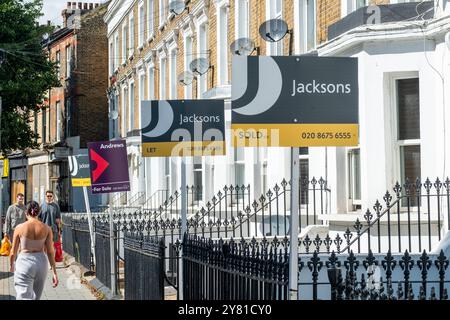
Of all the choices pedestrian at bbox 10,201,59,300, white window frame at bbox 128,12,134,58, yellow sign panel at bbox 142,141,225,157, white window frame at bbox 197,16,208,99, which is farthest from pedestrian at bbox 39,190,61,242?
white window frame at bbox 128,12,134,58

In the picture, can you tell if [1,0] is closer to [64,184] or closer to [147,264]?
[64,184]

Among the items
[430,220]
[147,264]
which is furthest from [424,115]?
[147,264]

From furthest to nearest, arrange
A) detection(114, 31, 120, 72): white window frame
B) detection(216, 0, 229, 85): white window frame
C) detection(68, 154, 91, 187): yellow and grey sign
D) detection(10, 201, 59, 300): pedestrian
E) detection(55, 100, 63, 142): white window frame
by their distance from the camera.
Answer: detection(55, 100, 63, 142): white window frame < detection(114, 31, 120, 72): white window frame < detection(216, 0, 229, 85): white window frame < detection(68, 154, 91, 187): yellow and grey sign < detection(10, 201, 59, 300): pedestrian

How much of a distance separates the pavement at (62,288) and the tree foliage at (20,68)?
743 inches

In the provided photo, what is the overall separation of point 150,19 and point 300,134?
25.3 m

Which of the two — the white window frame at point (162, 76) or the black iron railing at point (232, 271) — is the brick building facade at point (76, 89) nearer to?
the white window frame at point (162, 76)

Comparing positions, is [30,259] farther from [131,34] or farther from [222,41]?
[131,34]

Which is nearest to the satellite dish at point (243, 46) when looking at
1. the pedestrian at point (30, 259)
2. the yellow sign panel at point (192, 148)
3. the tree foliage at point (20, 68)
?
the yellow sign panel at point (192, 148)

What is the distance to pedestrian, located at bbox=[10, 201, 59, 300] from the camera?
433 inches

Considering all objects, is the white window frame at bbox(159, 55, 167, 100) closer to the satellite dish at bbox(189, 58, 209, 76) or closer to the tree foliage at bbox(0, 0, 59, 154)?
the satellite dish at bbox(189, 58, 209, 76)

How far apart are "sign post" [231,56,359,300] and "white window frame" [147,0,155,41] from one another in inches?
957
